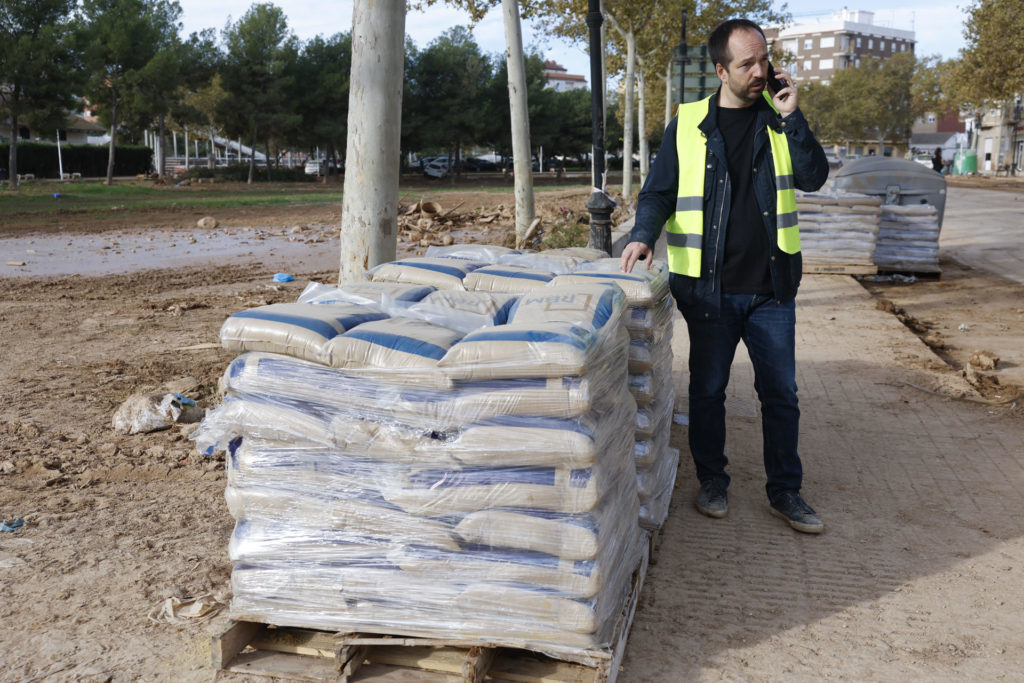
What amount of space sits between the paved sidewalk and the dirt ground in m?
0.18

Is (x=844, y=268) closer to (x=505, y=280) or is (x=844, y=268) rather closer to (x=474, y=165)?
(x=505, y=280)

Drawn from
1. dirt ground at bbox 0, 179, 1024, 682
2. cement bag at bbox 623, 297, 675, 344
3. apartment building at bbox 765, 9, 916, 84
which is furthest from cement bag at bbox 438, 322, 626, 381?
apartment building at bbox 765, 9, 916, 84

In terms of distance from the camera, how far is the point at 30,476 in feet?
16.3

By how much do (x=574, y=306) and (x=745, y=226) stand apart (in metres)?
1.24

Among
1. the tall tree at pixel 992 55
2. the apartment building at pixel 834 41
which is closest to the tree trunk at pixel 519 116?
the tall tree at pixel 992 55

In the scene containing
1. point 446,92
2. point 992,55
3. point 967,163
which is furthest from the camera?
point 967,163

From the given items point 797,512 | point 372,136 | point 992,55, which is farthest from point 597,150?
point 992,55

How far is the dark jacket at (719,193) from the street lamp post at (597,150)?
4.71 metres

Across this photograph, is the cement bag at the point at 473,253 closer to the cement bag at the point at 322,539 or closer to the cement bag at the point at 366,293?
the cement bag at the point at 366,293

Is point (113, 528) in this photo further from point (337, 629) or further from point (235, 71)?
point (235, 71)

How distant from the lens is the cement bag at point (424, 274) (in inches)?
161

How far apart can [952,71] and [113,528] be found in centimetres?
3973

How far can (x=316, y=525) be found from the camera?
3051 mm

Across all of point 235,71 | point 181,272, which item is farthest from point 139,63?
point 181,272
